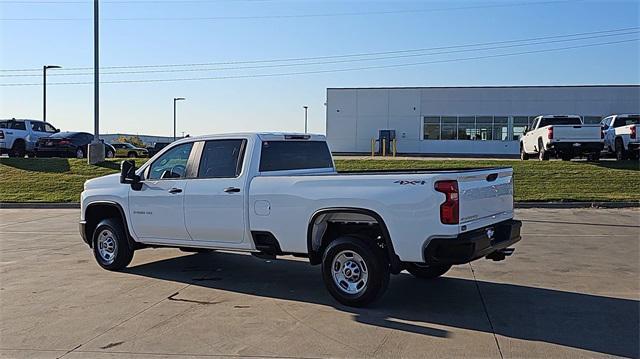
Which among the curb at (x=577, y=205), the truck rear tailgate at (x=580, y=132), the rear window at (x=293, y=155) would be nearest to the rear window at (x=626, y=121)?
the truck rear tailgate at (x=580, y=132)

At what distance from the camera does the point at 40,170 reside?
26.1 metres

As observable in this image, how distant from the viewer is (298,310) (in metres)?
6.73

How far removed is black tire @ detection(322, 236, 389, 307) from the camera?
6.65m

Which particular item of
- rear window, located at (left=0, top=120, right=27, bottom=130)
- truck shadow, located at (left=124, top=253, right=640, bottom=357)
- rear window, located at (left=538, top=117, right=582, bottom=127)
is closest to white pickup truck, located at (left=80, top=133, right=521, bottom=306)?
truck shadow, located at (left=124, top=253, right=640, bottom=357)

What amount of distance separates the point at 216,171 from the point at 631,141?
68.1 feet

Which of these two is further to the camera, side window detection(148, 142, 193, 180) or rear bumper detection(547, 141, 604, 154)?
rear bumper detection(547, 141, 604, 154)

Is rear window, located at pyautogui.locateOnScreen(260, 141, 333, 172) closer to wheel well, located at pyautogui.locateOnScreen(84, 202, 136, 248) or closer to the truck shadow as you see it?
the truck shadow

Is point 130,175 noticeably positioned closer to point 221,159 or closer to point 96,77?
point 221,159

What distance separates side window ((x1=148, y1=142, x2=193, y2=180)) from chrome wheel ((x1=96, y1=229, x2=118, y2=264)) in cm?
112

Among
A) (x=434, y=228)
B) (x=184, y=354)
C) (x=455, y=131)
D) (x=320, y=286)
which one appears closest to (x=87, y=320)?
(x=184, y=354)

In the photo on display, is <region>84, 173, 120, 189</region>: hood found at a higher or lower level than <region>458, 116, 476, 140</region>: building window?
lower

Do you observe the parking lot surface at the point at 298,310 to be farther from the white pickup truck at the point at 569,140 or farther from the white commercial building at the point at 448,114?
the white commercial building at the point at 448,114

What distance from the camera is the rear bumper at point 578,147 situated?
79.5ft

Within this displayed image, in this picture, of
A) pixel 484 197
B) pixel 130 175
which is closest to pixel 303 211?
pixel 484 197
